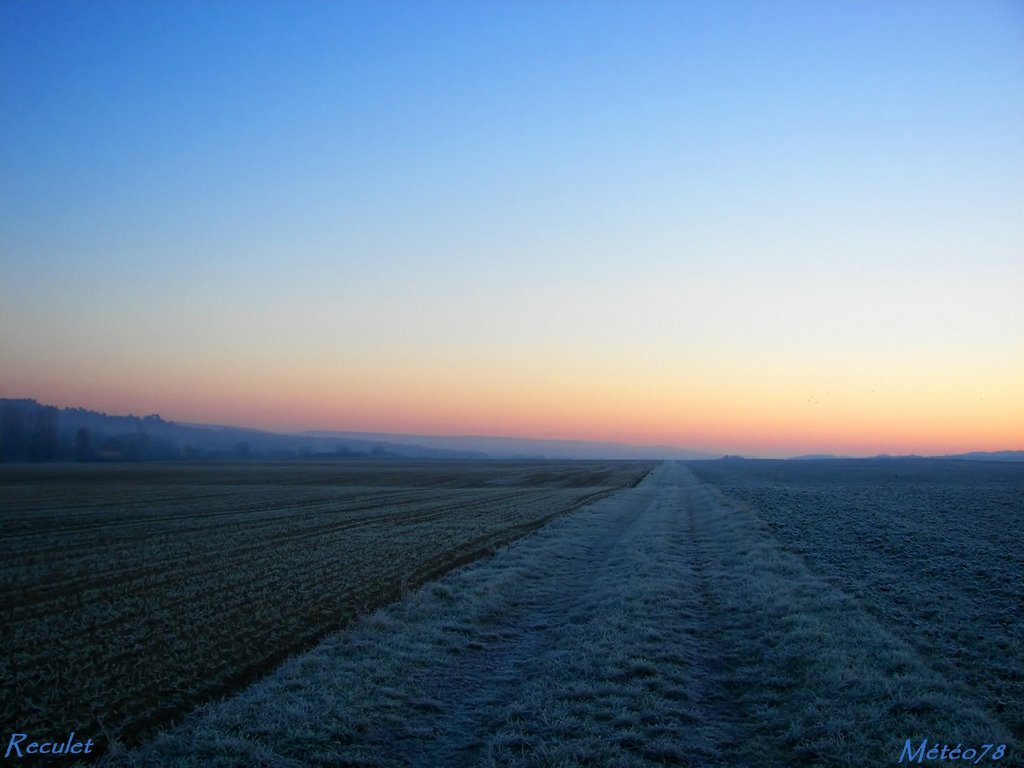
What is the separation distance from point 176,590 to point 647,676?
10.9 metres

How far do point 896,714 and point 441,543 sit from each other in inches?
642

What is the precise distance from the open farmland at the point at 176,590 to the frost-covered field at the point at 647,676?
1.09m

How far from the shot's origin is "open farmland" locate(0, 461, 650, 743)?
8.45 metres

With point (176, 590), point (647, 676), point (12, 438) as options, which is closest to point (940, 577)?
point (647, 676)

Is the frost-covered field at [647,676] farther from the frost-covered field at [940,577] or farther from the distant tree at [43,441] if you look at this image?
the distant tree at [43,441]

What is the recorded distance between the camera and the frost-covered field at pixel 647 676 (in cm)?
691

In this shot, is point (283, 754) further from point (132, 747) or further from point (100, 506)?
point (100, 506)

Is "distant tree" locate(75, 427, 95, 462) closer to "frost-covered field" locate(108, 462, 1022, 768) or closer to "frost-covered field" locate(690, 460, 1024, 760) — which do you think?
"frost-covered field" locate(690, 460, 1024, 760)

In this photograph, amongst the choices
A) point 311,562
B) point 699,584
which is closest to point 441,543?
point 311,562

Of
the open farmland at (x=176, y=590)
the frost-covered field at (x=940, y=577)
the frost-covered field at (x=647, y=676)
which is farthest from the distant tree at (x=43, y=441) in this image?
the frost-covered field at (x=647, y=676)

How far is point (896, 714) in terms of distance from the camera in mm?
7449

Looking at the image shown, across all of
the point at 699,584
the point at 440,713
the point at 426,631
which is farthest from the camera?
the point at 699,584

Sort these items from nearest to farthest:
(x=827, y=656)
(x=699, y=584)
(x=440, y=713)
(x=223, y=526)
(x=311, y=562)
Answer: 1. (x=440, y=713)
2. (x=827, y=656)
3. (x=699, y=584)
4. (x=311, y=562)
5. (x=223, y=526)

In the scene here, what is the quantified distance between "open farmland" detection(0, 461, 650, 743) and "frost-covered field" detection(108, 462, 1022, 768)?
1092 mm
